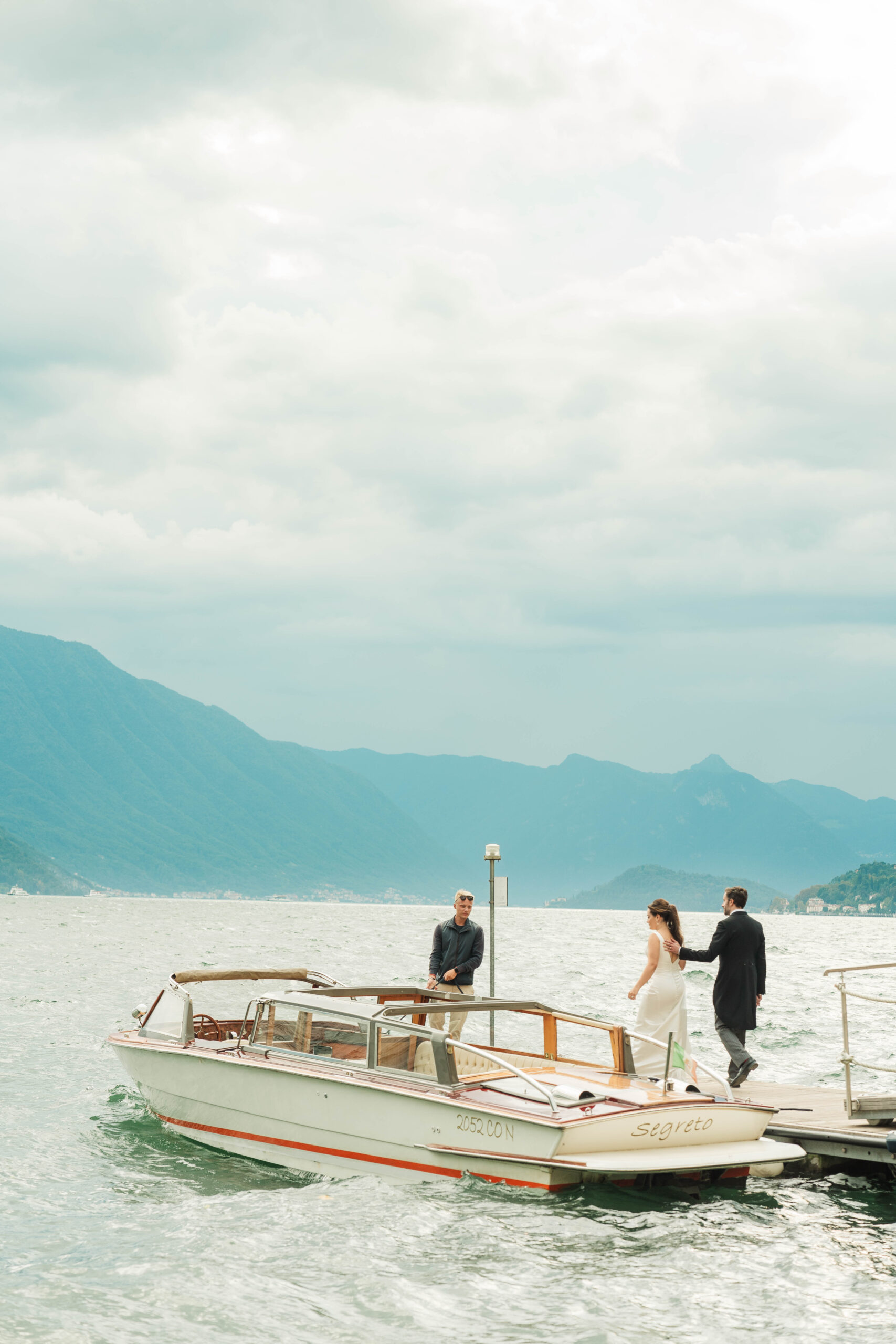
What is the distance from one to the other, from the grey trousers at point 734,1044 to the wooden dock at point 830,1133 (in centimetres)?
32

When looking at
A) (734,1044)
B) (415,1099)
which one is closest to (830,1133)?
(734,1044)

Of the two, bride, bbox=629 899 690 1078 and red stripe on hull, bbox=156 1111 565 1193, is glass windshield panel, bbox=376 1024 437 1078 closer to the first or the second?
red stripe on hull, bbox=156 1111 565 1193

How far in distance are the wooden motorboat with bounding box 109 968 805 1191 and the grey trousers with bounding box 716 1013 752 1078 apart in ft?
1.39

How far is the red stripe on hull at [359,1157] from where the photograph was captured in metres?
8.73

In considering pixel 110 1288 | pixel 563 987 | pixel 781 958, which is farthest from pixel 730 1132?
pixel 781 958

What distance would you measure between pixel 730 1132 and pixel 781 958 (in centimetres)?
5392

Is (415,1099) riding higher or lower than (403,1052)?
lower

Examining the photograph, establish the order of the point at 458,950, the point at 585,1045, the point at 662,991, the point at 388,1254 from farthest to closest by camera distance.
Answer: the point at 585,1045, the point at 458,950, the point at 662,991, the point at 388,1254

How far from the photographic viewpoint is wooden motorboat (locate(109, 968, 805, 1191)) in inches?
345

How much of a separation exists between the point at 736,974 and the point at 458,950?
3175mm

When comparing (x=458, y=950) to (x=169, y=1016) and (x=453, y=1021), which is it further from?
(x=169, y=1016)

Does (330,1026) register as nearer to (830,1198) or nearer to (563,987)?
(830,1198)

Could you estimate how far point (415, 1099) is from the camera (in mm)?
9297

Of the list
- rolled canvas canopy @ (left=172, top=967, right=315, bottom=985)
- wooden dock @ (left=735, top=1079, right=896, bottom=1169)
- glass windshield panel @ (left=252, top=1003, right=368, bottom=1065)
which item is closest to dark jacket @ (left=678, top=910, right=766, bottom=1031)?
wooden dock @ (left=735, top=1079, right=896, bottom=1169)
